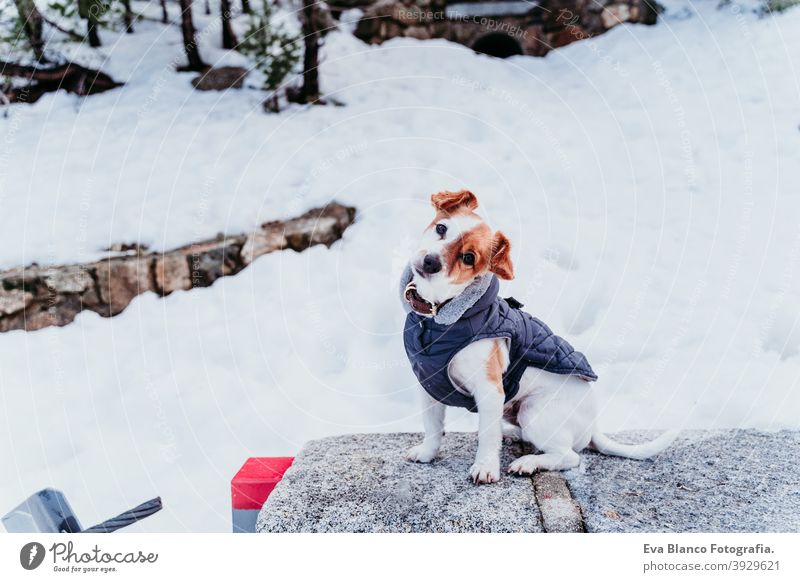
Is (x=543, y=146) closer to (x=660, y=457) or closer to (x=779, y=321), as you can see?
(x=779, y=321)

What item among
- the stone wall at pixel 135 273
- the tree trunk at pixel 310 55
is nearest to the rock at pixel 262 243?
the stone wall at pixel 135 273

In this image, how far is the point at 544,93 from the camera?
2102 mm

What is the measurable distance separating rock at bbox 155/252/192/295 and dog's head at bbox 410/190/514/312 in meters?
0.96

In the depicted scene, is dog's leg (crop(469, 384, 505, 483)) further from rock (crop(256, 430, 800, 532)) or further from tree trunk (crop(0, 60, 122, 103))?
tree trunk (crop(0, 60, 122, 103))

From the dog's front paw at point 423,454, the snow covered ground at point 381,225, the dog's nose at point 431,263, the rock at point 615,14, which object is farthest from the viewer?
the rock at point 615,14

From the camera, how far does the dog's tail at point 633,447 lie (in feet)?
4.77

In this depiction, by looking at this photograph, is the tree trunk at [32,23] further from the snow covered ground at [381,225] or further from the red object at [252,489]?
the red object at [252,489]

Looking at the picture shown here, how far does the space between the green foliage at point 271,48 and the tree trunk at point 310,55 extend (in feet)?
0.08

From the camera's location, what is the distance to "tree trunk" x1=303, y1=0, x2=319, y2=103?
205 cm

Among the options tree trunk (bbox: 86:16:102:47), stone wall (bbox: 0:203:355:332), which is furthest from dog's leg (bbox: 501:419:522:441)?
tree trunk (bbox: 86:16:102:47)

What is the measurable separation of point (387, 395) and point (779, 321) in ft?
3.30

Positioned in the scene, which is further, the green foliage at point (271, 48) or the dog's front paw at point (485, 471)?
the green foliage at point (271, 48)

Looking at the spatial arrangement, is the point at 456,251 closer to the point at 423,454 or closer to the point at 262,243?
the point at 423,454

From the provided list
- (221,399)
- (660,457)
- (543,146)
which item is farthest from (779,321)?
(221,399)
